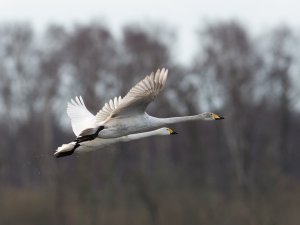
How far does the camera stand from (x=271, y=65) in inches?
1996

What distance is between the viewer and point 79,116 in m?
19.5

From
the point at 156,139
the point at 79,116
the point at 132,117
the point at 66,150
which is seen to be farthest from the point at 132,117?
the point at 156,139

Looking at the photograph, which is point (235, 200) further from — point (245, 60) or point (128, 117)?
point (245, 60)

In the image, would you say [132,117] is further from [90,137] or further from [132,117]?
[90,137]

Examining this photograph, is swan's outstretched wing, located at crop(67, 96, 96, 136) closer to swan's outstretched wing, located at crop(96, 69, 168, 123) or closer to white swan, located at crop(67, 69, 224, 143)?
white swan, located at crop(67, 69, 224, 143)

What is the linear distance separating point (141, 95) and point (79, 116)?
11.5ft

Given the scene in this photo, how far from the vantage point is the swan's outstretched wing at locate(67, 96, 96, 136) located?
62.1 ft

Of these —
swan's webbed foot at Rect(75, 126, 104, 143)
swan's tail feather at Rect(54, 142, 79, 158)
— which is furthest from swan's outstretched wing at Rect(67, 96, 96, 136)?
swan's webbed foot at Rect(75, 126, 104, 143)

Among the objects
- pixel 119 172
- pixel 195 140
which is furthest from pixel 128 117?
pixel 119 172

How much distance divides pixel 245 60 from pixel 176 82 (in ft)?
23.7

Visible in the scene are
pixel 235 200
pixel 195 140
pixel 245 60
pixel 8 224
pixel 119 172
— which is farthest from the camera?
pixel 245 60

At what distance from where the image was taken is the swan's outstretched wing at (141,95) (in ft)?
52.8

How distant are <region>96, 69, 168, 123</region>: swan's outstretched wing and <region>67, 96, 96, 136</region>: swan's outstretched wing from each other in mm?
1897

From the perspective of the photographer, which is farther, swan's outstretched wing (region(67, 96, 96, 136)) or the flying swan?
Answer: swan's outstretched wing (region(67, 96, 96, 136))
